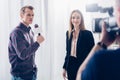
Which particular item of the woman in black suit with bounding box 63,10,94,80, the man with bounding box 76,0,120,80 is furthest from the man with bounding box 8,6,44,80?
the man with bounding box 76,0,120,80

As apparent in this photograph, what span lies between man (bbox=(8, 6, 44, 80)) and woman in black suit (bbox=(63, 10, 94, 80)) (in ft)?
0.80

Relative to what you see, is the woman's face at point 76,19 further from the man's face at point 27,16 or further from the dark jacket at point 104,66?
the dark jacket at point 104,66

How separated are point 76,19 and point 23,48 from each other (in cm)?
44

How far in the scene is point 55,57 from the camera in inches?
70.0

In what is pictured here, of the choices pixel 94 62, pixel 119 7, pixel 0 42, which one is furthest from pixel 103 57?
pixel 0 42

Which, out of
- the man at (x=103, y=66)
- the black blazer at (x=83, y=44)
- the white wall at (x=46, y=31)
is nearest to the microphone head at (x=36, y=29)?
the white wall at (x=46, y=31)

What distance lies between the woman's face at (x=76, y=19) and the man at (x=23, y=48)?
290mm

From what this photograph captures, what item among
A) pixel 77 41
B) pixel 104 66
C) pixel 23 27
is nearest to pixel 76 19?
pixel 77 41

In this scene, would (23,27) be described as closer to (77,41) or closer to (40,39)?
(40,39)

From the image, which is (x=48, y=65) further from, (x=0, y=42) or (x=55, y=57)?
(x=0, y=42)

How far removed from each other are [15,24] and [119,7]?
1205 millimetres

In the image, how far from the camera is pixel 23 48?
1697 mm

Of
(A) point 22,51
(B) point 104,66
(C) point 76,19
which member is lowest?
(A) point 22,51

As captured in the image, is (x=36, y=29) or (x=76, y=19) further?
(x=36, y=29)
